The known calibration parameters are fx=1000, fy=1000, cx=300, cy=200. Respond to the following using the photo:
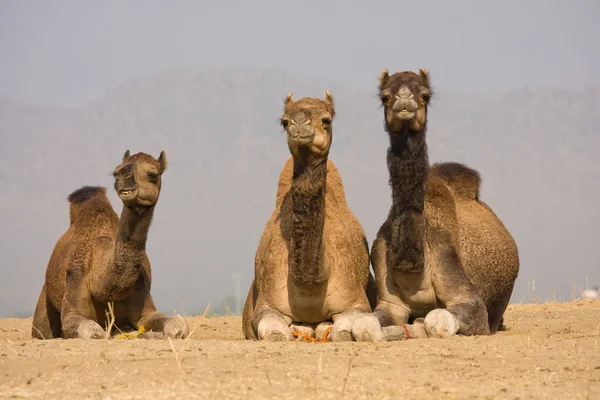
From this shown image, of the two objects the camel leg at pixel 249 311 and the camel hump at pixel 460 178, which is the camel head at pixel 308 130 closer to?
the camel leg at pixel 249 311

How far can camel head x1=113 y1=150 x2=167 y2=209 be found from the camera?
9281 millimetres

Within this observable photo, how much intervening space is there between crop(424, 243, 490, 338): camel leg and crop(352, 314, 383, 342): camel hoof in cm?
58

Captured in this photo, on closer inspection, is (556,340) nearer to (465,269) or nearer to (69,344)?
(465,269)

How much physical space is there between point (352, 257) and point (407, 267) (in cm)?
54

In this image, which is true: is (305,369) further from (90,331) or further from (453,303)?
(90,331)

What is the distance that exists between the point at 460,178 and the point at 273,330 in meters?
3.34

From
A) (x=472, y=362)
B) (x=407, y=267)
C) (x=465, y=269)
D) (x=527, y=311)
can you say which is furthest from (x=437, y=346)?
(x=527, y=311)

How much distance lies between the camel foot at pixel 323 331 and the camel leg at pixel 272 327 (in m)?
0.27

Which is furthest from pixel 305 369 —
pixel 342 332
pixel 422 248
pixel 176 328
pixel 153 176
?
pixel 153 176

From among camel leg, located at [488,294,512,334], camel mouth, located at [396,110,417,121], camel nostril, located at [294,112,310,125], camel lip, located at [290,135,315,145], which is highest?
camel mouth, located at [396,110,417,121]

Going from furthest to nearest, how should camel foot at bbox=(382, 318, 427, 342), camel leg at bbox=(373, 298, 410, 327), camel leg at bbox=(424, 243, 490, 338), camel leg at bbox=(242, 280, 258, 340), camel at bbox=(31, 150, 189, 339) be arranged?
camel leg at bbox=(242, 280, 258, 340), camel at bbox=(31, 150, 189, 339), camel leg at bbox=(373, 298, 410, 327), camel leg at bbox=(424, 243, 490, 338), camel foot at bbox=(382, 318, 427, 342)

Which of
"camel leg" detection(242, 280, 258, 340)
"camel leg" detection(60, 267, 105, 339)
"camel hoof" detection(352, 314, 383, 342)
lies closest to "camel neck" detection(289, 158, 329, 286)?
"camel hoof" detection(352, 314, 383, 342)

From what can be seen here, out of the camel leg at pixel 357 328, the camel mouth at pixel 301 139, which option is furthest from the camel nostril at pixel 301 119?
the camel leg at pixel 357 328

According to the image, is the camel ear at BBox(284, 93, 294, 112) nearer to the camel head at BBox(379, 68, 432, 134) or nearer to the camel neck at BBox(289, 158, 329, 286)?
the camel neck at BBox(289, 158, 329, 286)
